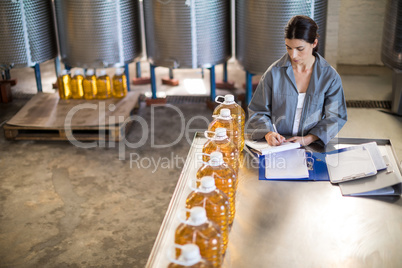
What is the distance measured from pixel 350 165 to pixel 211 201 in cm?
103

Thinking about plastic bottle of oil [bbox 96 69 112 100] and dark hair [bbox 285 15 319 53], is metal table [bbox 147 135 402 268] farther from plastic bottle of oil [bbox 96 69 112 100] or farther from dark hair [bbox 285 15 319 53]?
plastic bottle of oil [bbox 96 69 112 100]

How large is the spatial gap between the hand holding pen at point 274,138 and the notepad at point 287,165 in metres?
0.09

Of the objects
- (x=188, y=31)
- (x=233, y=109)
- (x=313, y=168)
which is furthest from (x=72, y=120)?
(x=313, y=168)

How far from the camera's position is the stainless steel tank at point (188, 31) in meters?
5.38

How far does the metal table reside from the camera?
1902 millimetres

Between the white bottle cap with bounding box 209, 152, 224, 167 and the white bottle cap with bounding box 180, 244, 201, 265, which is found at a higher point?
the white bottle cap with bounding box 209, 152, 224, 167

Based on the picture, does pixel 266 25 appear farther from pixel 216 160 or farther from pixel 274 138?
pixel 216 160

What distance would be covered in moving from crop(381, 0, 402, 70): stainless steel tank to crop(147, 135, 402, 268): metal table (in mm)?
3119

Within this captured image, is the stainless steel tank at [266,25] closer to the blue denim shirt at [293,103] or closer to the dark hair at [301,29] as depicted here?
the blue denim shirt at [293,103]

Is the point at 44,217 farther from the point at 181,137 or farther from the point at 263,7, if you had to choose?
the point at 263,7

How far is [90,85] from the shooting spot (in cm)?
568

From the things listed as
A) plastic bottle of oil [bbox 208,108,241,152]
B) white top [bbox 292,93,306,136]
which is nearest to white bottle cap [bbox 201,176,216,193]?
plastic bottle of oil [bbox 208,108,241,152]

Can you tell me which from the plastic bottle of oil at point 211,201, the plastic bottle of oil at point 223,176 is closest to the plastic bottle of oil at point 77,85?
the plastic bottle of oil at point 223,176

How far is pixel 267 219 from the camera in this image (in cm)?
216
